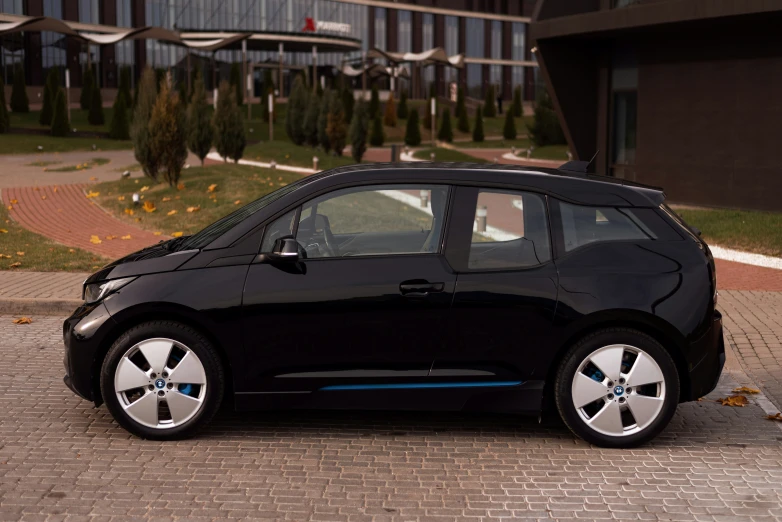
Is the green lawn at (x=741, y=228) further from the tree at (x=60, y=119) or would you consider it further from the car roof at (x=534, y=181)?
the tree at (x=60, y=119)

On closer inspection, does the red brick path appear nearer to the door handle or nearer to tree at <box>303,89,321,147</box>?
the door handle

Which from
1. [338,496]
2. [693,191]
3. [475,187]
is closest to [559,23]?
[693,191]

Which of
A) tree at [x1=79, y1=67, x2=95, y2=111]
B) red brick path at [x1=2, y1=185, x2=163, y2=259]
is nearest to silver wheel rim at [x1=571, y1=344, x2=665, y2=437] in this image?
red brick path at [x1=2, y1=185, x2=163, y2=259]

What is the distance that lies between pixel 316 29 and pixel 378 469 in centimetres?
8389

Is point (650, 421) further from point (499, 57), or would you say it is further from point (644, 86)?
point (499, 57)

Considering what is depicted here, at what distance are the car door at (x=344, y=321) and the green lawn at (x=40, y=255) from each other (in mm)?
7185

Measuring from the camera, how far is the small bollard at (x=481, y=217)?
6109 mm

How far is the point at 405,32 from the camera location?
318 feet

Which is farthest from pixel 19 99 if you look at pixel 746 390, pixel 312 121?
pixel 746 390

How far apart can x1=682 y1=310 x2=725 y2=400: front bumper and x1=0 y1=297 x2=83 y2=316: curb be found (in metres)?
6.40

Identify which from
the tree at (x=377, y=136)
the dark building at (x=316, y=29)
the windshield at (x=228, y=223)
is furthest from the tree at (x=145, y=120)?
the dark building at (x=316, y=29)

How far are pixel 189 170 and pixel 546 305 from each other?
63.3ft

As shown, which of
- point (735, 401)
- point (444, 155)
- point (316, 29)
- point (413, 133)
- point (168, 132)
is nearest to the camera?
point (735, 401)

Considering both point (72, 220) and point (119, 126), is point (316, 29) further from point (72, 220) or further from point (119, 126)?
point (72, 220)
